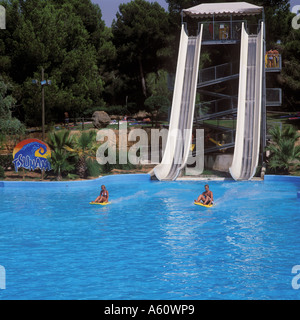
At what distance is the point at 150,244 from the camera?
489 inches

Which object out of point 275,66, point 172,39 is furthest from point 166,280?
point 172,39

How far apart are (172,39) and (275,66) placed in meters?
19.9

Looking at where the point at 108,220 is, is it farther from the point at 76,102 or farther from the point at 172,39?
the point at 172,39

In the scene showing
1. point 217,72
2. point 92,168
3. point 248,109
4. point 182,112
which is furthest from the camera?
point 217,72

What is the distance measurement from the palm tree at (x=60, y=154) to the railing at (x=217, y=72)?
887cm

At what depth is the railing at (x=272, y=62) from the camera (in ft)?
90.5

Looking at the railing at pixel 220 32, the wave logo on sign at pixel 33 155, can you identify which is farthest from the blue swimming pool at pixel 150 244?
the railing at pixel 220 32

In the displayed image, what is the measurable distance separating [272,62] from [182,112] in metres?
6.47

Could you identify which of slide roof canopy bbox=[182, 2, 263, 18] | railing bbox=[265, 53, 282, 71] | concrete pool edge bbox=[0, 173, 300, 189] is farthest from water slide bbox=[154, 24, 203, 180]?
railing bbox=[265, 53, 282, 71]

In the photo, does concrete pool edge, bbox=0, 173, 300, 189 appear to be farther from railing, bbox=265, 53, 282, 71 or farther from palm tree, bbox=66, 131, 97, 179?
railing, bbox=265, 53, 282, 71

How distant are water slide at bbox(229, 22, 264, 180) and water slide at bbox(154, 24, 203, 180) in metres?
2.31

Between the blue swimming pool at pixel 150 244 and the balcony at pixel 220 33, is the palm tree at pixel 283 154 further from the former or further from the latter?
the balcony at pixel 220 33

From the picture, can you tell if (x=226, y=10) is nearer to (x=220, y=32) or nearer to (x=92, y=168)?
(x=220, y=32)

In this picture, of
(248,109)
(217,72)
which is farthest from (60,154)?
(217,72)
